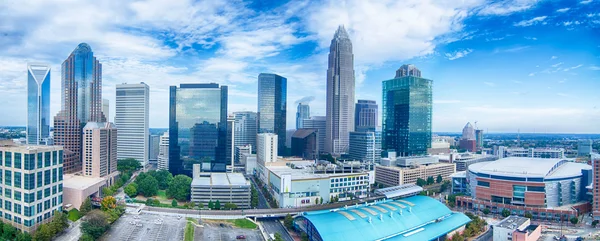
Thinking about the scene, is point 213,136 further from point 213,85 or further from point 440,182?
point 440,182

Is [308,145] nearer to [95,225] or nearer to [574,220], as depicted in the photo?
[574,220]

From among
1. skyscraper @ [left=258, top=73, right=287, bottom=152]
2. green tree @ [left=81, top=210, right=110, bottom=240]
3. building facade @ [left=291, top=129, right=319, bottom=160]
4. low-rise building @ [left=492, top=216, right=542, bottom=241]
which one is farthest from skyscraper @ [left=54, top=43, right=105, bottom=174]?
low-rise building @ [left=492, top=216, right=542, bottom=241]

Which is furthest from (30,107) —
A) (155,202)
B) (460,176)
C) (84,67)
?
(460,176)

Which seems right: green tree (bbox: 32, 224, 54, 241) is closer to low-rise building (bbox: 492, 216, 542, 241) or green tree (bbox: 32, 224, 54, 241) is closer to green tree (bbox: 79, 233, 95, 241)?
green tree (bbox: 79, 233, 95, 241)

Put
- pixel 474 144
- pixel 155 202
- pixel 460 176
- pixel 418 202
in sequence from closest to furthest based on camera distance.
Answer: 1. pixel 418 202
2. pixel 155 202
3. pixel 460 176
4. pixel 474 144

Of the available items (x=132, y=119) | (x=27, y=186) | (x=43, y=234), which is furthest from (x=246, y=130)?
(x=43, y=234)

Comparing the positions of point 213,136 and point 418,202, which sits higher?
point 213,136
